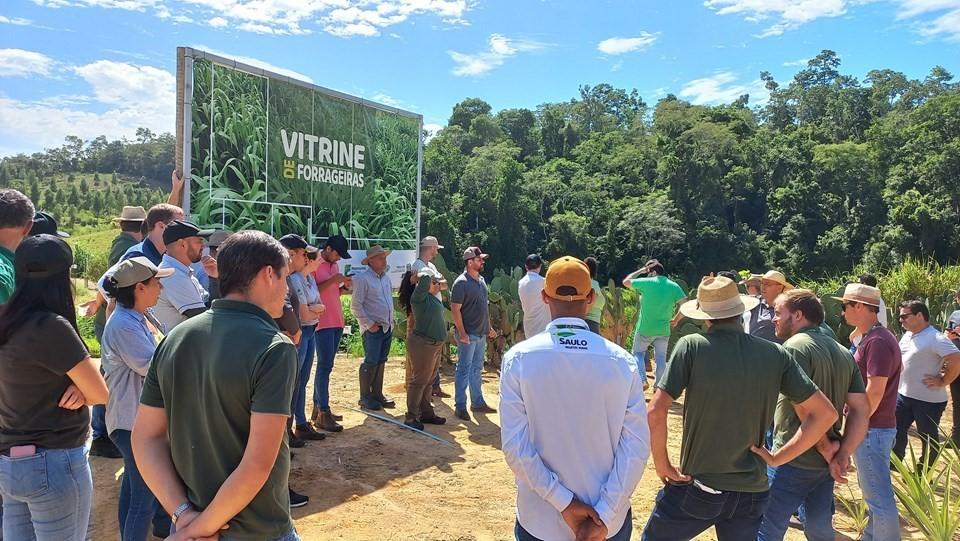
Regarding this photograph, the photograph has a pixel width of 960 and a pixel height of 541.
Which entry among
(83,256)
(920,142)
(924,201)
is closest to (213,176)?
(83,256)

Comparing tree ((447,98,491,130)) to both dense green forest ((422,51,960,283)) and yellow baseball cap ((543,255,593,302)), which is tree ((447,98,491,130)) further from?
yellow baseball cap ((543,255,593,302))

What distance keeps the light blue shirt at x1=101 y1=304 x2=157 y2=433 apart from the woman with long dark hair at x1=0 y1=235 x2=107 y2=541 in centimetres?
51

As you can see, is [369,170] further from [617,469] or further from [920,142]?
[920,142]

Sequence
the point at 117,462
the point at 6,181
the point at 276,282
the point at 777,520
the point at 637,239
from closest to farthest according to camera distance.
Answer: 1. the point at 276,282
2. the point at 777,520
3. the point at 117,462
4. the point at 637,239
5. the point at 6,181

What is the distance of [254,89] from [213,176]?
1.22m

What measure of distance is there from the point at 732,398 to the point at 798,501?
924mm

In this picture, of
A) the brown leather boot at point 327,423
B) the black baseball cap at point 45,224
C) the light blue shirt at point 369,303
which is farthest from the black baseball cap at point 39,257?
the light blue shirt at point 369,303

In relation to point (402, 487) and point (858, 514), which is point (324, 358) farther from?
point (858, 514)

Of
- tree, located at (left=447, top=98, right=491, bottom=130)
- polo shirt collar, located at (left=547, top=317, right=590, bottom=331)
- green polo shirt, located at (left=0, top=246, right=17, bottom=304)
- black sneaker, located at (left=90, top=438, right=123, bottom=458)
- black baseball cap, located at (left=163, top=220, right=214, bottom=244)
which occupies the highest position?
tree, located at (left=447, top=98, right=491, bottom=130)

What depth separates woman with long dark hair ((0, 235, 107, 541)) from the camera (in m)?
2.13

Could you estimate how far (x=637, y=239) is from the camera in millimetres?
36938

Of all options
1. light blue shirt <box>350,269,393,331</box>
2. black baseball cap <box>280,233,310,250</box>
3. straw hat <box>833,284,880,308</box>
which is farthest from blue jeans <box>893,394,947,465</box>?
black baseball cap <box>280,233,310,250</box>

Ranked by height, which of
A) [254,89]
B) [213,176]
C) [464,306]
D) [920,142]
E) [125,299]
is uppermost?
[920,142]

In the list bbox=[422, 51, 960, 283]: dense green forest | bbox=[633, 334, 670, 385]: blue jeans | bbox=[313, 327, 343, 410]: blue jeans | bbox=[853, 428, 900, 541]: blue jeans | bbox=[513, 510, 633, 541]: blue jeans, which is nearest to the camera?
bbox=[513, 510, 633, 541]: blue jeans
